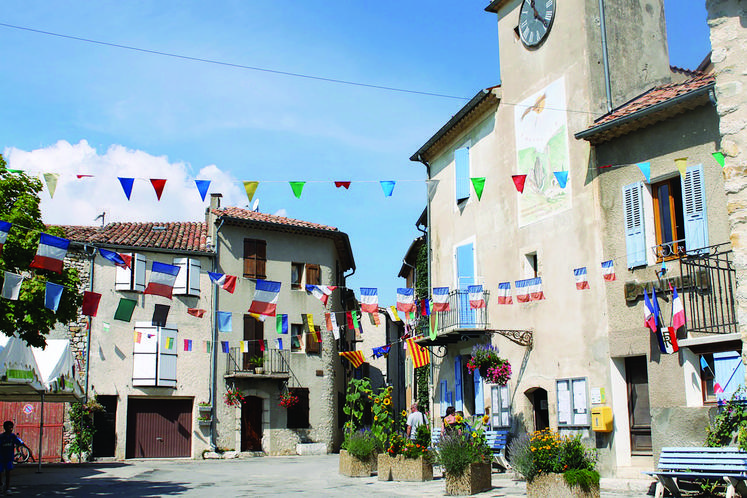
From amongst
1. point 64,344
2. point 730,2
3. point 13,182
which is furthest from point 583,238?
point 64,344

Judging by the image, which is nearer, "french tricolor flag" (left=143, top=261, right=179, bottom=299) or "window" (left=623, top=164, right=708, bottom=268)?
"window" (left=623, top=164, right=708, bottom=268)

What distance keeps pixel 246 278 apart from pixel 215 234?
2.11m

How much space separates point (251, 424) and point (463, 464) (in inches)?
733

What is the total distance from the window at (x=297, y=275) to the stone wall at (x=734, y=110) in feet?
83.0

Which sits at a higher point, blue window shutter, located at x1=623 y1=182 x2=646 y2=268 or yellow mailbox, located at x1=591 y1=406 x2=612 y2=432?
blue window shutter, located at x1=623 y1=182 x2=646 y2=268

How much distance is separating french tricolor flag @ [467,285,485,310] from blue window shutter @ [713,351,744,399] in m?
6.83

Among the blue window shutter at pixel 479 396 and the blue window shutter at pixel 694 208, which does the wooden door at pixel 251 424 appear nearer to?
the blue window shutter at pixel 479 396

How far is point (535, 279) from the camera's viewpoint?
15961 mm

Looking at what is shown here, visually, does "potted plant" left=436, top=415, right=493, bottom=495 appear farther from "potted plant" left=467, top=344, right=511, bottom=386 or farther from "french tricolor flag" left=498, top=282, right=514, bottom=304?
"french tricolor flag" left=498, top=282, right=514, bottom=304

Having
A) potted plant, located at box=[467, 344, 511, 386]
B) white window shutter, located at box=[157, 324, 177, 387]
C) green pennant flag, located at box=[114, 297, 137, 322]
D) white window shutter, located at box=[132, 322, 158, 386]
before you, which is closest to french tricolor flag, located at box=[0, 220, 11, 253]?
green pennant flag, located at box=[114, 297, 137, 322]

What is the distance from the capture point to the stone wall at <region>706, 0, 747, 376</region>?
596cm

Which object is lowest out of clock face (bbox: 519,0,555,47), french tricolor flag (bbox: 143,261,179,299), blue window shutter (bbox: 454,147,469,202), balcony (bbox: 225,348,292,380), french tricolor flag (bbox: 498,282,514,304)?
balcony (bbox: 225,348,292,380)

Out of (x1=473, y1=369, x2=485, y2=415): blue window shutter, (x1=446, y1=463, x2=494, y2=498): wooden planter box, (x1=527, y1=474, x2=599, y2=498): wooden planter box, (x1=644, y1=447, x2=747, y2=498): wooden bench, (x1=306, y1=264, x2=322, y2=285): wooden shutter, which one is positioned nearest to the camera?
(x1=644, y1=447, x2=747, y2=498): wooden bench

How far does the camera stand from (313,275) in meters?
31.2
